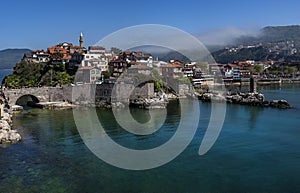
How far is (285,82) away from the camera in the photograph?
67750 millimetres

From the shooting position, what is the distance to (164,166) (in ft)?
43.8

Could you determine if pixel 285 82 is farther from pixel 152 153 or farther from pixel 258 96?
pixel 152 153

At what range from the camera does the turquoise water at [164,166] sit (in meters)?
11.3

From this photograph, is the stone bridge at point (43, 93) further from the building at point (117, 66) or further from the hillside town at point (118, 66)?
the building at point (117, 66)

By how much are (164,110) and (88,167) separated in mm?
16490

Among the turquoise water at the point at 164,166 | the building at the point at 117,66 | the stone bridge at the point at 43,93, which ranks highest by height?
the building at the point at 117,66

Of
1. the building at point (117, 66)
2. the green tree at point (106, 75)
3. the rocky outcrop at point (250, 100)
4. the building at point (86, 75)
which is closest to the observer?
the rocky outcrop at point (250, 100)

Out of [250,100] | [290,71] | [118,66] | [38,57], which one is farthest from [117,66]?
[290,71]

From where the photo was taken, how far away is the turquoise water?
11273 mm

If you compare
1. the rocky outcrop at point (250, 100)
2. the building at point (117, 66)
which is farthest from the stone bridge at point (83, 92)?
the rocky outcrop at point (250, 100)

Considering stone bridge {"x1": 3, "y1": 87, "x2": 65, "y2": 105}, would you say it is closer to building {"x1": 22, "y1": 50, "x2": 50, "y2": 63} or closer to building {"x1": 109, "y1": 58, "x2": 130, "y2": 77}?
building {"x1": 109, "y1": 58, "x2": 130, "y2": 77}

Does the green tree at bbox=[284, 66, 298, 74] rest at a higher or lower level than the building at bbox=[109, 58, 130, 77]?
higher

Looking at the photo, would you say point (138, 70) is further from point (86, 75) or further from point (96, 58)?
point (96, 58)

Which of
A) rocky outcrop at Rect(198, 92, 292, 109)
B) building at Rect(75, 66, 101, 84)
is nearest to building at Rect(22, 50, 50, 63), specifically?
building at Rect(75, 66, 101, 84)
